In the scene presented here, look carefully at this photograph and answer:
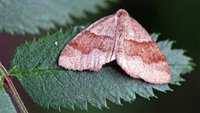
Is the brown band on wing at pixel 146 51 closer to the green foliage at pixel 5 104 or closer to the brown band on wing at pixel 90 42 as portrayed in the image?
the brown band on wing at pixel 90 42

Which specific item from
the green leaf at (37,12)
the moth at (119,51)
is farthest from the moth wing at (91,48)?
the green leaf at (37,12)

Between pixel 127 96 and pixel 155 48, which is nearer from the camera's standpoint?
pixel 127 96

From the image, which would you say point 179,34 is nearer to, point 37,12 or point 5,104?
point 37,12

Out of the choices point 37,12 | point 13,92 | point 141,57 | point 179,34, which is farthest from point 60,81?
point 179,34

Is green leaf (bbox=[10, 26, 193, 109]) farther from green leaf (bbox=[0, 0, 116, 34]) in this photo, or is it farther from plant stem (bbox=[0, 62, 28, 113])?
green leaf (bbox=[0, 0, 116, 34])

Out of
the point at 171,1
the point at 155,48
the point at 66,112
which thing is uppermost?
the point at 171,1

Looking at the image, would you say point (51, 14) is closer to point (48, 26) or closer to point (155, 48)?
point (48, 26)

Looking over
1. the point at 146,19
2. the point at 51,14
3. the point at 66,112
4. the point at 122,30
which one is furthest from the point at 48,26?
the point at 146,19
